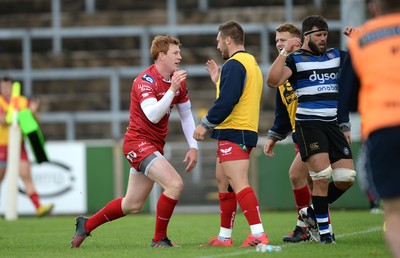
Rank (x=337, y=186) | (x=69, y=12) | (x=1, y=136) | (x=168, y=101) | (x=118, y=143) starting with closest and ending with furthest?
(x=168, y=101) → (x=337, y=186) → (x=1, y=136) → (x=118, y=143) → (x=69, y=12)

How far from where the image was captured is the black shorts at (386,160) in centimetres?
545

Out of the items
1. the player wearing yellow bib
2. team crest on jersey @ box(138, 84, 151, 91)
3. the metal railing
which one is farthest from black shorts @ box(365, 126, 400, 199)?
the metal railing

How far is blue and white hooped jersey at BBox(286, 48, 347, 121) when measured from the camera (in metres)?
9.27

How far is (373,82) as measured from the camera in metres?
5.54

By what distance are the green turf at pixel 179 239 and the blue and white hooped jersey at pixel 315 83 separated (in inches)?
49.8

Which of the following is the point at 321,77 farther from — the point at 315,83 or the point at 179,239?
the point at 179,239

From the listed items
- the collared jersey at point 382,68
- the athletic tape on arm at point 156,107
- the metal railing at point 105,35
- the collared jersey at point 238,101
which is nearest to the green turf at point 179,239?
the collared jersey at point 238,101

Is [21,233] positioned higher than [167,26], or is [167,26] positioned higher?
[167,26]

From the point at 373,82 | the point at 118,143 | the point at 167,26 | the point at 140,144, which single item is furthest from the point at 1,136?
the point at 373,82

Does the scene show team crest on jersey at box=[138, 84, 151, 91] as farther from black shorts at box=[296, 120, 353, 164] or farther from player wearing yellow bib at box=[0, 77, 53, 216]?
player wearing yellow bib at box=[0, 77, 53, 216]

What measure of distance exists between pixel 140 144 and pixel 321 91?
1.81 metres

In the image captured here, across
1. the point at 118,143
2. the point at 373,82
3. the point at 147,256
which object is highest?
the point at 373,82

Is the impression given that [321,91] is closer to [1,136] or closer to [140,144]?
[140,144]

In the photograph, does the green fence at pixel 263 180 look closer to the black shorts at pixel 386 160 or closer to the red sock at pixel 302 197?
the red sock at pixel 302 197
